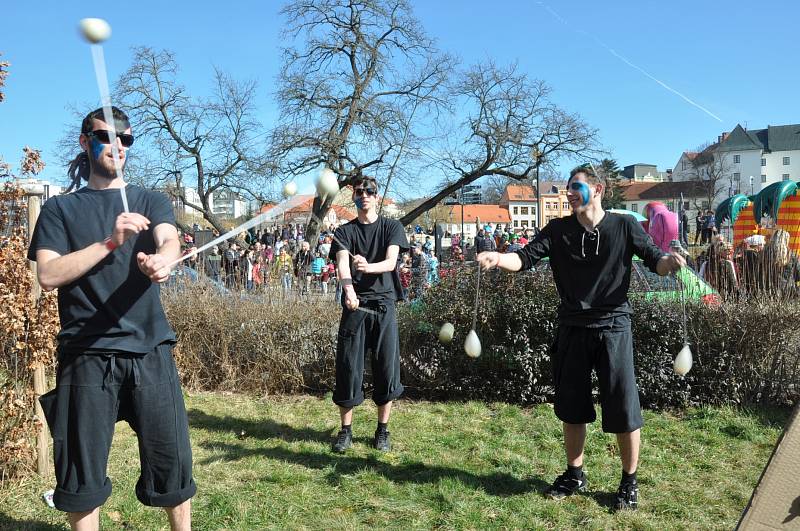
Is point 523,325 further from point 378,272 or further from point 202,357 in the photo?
point 202,357

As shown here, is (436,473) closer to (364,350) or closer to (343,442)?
(343,442)

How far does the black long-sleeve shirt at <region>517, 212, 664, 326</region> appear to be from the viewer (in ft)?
11.7

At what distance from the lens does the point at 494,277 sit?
590 cm

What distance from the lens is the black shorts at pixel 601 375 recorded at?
3566 millimetres

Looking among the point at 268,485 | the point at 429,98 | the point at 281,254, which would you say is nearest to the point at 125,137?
the point at 268,485

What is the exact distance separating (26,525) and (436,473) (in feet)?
8.11

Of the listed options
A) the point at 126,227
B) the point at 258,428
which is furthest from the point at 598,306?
the point at 258,428

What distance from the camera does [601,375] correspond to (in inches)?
143

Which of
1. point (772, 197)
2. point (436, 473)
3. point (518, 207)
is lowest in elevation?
point (436, 473)

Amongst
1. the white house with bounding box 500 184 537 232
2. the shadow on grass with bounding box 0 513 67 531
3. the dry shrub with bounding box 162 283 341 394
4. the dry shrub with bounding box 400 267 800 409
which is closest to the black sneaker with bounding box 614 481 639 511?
the dry shrub with bounding box 400 267 800 409

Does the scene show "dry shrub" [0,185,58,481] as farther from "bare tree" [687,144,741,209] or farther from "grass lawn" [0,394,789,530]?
"bare tree" [687,144,741,209]

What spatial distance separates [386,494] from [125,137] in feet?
8.55

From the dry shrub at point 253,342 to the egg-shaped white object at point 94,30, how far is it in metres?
4.37

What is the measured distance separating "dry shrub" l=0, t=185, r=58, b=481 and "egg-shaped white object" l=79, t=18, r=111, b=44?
7.29 ft
